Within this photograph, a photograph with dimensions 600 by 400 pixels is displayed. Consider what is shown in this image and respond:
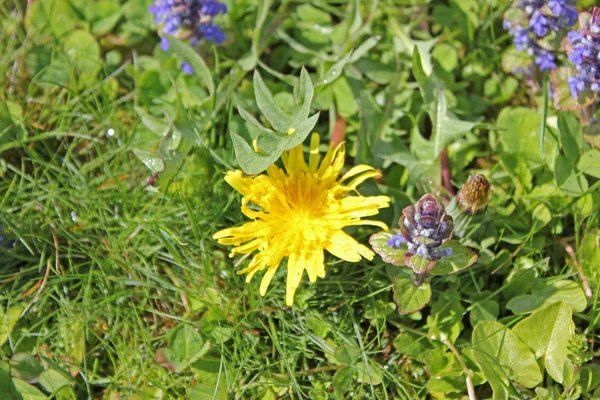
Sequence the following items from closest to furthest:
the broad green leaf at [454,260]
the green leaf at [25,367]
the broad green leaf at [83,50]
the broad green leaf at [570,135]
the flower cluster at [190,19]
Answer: the broad green leaf at [454,260] → the green leaf at [25,367] → the broad green leaf at [570,135] → the flower cluster at [190,19] → the broad green leaf at [83,50]

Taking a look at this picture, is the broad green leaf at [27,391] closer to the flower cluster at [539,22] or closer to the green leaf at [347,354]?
the green leaf at [347,354]

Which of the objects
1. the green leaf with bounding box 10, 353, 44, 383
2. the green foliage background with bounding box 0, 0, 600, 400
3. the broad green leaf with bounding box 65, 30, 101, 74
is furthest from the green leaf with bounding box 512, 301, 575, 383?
the broad green leaf with bounding box 65, 30, 101, 74

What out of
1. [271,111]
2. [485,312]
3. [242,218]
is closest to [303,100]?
[271,111]

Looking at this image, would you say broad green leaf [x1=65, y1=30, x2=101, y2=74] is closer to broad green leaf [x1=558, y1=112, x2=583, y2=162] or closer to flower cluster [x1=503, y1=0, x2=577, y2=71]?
flower cluster [x1=503, y1=0, x2=577, y2=71]

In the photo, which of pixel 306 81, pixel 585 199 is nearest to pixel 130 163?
pixel 306 81

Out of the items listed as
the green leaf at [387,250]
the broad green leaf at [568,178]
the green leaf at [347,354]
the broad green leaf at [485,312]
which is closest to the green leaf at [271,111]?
the green leaf at [387,250]
